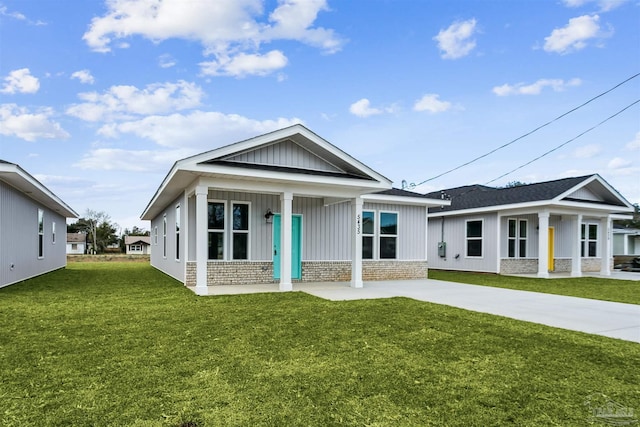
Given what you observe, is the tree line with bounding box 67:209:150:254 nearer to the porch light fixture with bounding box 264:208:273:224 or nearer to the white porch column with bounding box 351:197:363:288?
the porch light fixture with bounding box 264:208:273:224

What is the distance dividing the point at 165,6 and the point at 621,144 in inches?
776

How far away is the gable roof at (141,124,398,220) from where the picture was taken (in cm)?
928

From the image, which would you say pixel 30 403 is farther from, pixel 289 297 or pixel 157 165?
pixel 157 165

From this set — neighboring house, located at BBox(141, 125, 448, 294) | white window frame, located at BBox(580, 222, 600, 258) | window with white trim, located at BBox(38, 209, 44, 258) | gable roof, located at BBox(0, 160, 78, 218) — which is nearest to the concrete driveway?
neighboring house, located at BBox(141, 125, 448, 294)

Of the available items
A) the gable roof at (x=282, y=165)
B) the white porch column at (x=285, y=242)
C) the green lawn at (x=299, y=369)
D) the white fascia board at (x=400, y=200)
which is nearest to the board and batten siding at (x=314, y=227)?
the white fascia board at (x=400, y=200)

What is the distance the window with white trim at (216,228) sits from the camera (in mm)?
11094

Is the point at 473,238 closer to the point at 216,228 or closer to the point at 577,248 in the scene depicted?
the point at 577,248

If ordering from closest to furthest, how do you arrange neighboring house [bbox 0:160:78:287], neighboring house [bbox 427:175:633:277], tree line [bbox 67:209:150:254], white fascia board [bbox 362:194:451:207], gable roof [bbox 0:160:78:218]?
gable roof [bbox 0:160:78:218] → neighboring house [bbox 0:160:78:287] → white fascia board [bbox 362:194:451:207] → neighboring house [bbox 427:175:633:277] → tree line [bbox 67:209:150:254]

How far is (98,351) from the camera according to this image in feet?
15.3

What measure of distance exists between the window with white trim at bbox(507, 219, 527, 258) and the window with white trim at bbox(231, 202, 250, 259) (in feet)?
38.4

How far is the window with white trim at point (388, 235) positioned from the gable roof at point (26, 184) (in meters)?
10.4

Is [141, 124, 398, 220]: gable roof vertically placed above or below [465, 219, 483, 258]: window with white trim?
above

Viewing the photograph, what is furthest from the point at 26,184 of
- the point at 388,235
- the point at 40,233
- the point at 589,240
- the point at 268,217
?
the point at 589,240

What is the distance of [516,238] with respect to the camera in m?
17.5
